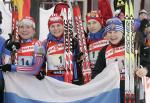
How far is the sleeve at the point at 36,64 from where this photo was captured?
5.36 meters

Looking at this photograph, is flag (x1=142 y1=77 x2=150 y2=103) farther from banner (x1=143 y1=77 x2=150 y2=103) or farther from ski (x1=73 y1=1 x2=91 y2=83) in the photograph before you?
ski (x1=73 y1=1 x2=91 y2=83)

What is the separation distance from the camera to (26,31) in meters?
5.89

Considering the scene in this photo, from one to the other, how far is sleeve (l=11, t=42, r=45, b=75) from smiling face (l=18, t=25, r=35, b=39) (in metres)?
0.18

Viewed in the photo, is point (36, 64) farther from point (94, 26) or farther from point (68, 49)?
point (94, 26)

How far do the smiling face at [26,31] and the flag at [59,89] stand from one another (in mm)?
664

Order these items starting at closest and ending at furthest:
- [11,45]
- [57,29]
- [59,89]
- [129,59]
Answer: [129,59] → [59,89] → [11,45] → [57,29]

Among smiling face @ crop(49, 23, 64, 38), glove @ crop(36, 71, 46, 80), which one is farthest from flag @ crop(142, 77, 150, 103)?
smiling face @ crop(49, 23, 64, 38)

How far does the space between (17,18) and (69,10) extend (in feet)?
2.59

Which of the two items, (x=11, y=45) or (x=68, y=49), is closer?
(x=11, y=45)

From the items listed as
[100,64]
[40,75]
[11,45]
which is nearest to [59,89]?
[40,75]

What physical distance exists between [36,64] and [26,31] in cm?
60

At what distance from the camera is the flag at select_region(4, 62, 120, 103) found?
17.1 feet

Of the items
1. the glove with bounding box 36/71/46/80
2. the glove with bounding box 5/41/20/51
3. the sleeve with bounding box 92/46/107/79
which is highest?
the glove with bounding box 5/41/20/51

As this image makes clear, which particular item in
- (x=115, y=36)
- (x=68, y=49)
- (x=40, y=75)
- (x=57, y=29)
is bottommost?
(x=40, y=75)
